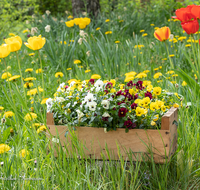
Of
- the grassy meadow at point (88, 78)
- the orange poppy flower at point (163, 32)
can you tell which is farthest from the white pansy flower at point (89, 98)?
the orange poppy flower at point (163, 32)

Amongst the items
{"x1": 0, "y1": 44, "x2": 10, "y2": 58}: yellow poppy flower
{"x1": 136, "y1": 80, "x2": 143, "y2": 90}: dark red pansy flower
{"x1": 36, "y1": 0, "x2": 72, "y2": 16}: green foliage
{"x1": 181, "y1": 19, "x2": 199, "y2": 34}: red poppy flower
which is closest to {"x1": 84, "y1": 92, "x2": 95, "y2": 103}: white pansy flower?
{"x1": 136, "y1": 80, "x2": 143, "y2": 90}: dark red pansy flower

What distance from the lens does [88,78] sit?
8.13ft

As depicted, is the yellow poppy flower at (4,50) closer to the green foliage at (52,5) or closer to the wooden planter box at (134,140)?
the wooden planter box at (134,140)

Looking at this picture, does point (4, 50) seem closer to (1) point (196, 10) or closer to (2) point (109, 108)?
(2) point (109, 108)

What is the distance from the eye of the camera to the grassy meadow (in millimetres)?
1170

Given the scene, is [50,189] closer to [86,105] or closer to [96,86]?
[86,105]

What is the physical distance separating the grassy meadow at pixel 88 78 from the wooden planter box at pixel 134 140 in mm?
55

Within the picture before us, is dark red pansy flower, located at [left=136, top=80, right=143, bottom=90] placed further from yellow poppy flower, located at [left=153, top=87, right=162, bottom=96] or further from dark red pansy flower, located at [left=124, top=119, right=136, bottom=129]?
dark red pansy flower, located at [left=124, top=119, right=136, bottom=129]

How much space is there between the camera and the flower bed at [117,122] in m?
1.28

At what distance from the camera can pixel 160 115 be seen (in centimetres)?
138

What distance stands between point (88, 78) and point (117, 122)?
117 cm

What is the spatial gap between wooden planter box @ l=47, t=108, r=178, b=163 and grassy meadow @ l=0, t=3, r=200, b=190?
6 centimetres

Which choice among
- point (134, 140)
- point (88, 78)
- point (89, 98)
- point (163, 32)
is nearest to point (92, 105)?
point (89, 98)

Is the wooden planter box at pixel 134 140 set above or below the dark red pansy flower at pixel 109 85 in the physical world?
below
